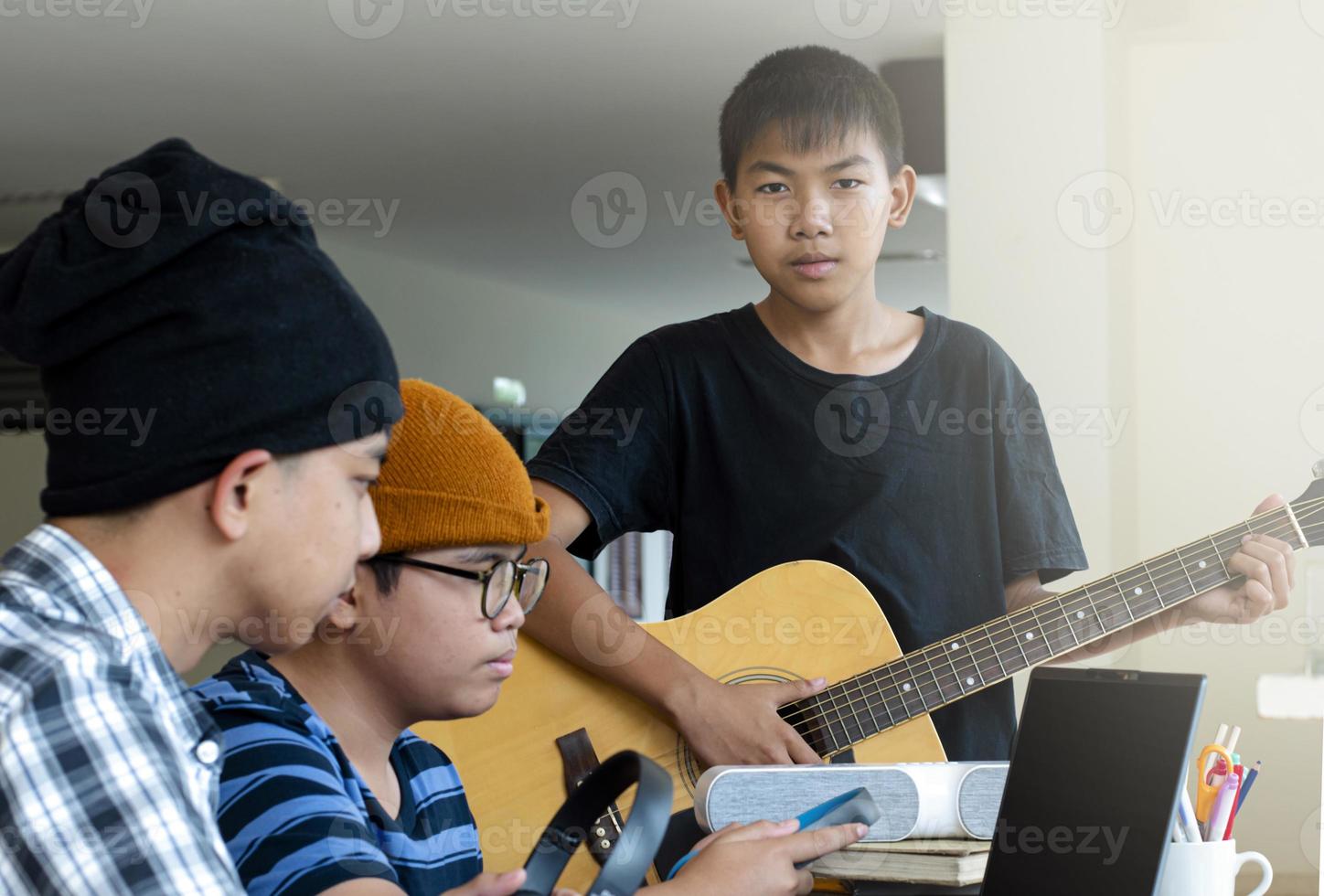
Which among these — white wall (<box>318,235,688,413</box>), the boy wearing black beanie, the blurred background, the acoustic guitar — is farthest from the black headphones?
white wall (<box>318,235,688,413</box>)

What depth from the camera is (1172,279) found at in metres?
2.48

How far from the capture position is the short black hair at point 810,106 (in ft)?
5.14

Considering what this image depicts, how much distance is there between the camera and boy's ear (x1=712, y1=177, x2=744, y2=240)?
5.25ft

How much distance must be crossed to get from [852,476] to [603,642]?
1.14 ft

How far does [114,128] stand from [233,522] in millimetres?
4107

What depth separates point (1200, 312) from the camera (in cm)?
246

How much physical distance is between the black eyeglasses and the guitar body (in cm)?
37

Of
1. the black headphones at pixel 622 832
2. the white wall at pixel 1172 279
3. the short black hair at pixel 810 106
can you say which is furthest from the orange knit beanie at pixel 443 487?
the white wall at pixel 1172 279

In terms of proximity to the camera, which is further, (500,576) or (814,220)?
(814,220)

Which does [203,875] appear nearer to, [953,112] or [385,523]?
[385,523]

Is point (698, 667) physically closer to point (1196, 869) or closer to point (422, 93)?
point (1196, 869)

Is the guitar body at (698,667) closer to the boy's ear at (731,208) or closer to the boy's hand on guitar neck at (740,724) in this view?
the boy's hand on guitar neck at (740,724)

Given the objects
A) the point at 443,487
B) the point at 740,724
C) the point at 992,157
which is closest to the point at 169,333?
the point at 443,487

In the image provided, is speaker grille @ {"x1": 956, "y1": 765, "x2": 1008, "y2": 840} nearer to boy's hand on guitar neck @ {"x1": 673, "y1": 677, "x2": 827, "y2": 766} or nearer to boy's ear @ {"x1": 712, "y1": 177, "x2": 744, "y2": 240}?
boy's hand on guitar neck @ {"x1": 673, "y1": 677, "x2": 827, "y2": 766}
